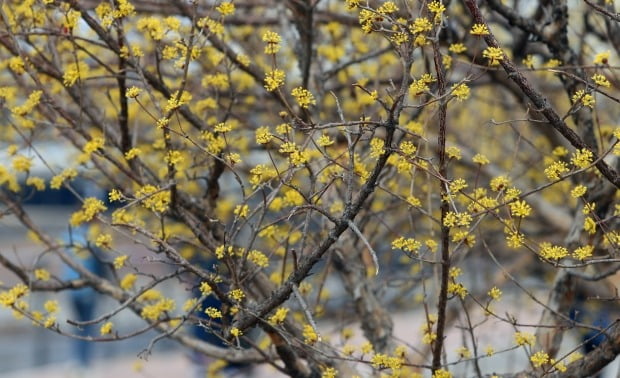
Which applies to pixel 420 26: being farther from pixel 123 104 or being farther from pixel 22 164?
pixel 22 164

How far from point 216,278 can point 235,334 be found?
236 mm

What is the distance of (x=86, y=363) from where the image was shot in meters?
11.9

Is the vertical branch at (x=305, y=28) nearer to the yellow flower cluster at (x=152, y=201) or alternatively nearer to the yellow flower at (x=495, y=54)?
the yellow flower cluster at (x=152, y=201)

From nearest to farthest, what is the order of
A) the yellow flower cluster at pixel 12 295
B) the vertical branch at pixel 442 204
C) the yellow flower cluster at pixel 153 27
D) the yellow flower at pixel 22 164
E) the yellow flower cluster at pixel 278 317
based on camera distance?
the vertical branch at pixel 442 204 < the yellow flower cluster at pixel 278 317 < the yellow flower cluster at pixel 153 27 < the yellow flower cluster at pixel 12 295 < the yellow flower at pixel 22 164

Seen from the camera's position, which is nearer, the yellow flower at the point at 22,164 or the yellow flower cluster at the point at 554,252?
the yellow flower cluster at the point at 554,252

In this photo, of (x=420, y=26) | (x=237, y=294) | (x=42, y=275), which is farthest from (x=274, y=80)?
(x=42, y=275)

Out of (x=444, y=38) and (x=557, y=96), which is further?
(x=557, y=96)

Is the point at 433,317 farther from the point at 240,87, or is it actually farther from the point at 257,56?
the point at 257,56

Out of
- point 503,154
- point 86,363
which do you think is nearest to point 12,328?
point 86,363

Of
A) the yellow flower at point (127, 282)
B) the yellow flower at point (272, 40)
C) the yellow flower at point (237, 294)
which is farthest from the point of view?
the yellow flower at point (127, 282)

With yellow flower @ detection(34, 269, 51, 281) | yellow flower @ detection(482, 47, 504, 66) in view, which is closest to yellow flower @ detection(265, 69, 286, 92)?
yellow flower @ detection(482, 47, 504, 66)

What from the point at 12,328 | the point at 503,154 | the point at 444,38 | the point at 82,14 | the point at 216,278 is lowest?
the point at 216,278

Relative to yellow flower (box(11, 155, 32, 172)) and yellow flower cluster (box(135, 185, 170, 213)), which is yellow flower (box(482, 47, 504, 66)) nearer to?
yellow flower cluster (box(135, 185, 170, 213))

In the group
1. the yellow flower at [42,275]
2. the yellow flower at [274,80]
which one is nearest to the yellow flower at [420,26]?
the yellow flower at [274,80]
